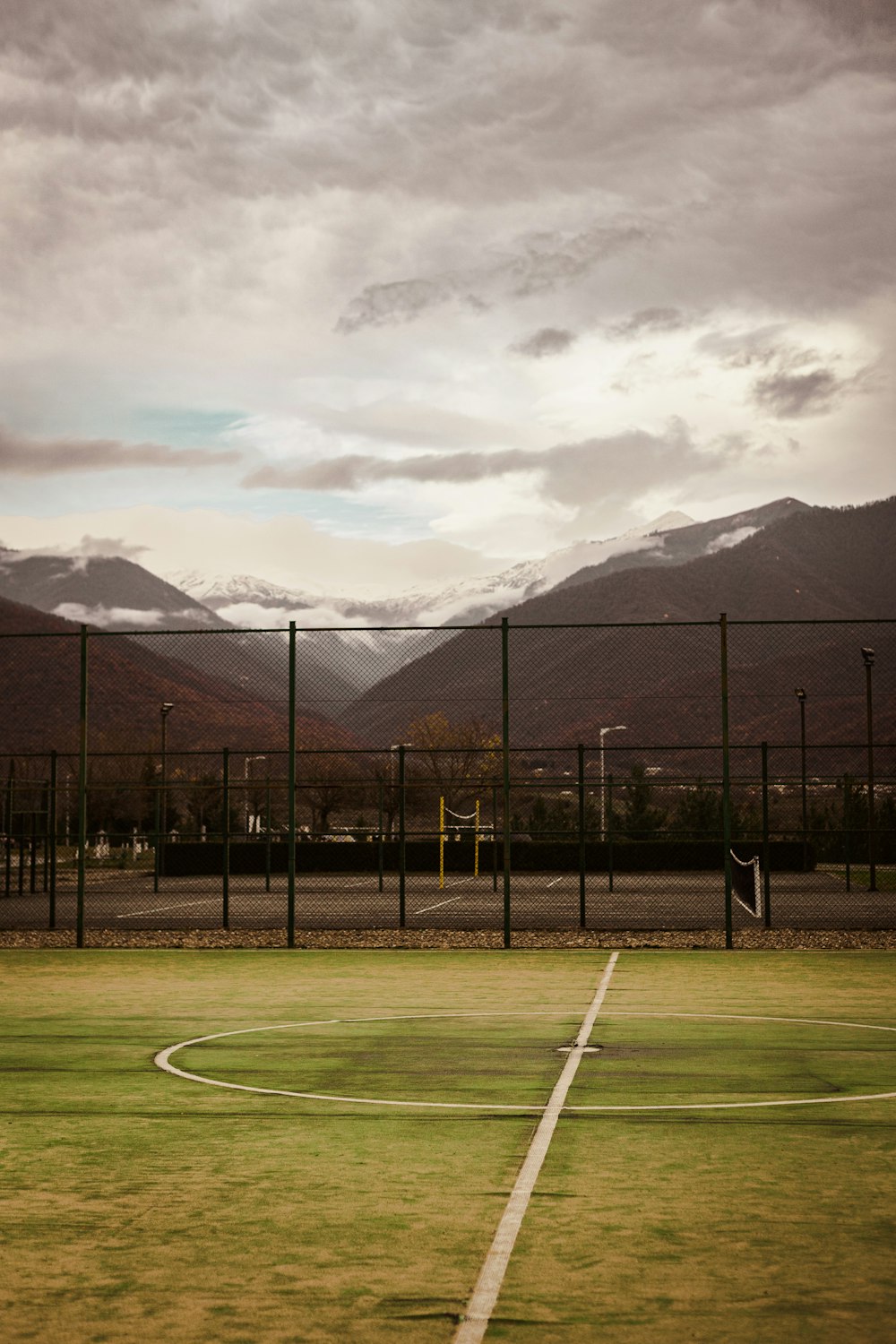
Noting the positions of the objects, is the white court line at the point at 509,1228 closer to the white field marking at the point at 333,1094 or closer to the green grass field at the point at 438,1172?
the green grass field at the point at 438,1172

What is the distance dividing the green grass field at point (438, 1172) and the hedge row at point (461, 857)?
24.3 metres

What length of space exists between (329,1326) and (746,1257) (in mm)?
1474

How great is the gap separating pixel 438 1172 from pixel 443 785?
1200cm

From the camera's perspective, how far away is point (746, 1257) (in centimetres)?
488

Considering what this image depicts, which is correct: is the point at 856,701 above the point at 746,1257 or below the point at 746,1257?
above

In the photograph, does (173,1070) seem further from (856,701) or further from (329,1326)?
(856,701)

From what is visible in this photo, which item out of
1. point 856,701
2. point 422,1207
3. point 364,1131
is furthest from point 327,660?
point 856,701

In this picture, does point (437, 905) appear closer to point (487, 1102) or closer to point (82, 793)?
point (82, 793)

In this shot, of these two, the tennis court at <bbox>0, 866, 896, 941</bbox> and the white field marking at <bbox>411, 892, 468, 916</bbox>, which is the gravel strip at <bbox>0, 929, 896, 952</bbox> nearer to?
the tennis court at <bbox>0, 866, 896, 941</bbox>

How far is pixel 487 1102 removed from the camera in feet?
25.2

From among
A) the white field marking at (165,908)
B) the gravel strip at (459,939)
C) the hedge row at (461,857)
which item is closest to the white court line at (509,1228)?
the gravel strip at (459,939)

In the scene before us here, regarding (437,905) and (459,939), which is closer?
(459,939)

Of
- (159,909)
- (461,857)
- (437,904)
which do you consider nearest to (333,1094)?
(159,909)

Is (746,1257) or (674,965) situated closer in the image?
(746,1257)
